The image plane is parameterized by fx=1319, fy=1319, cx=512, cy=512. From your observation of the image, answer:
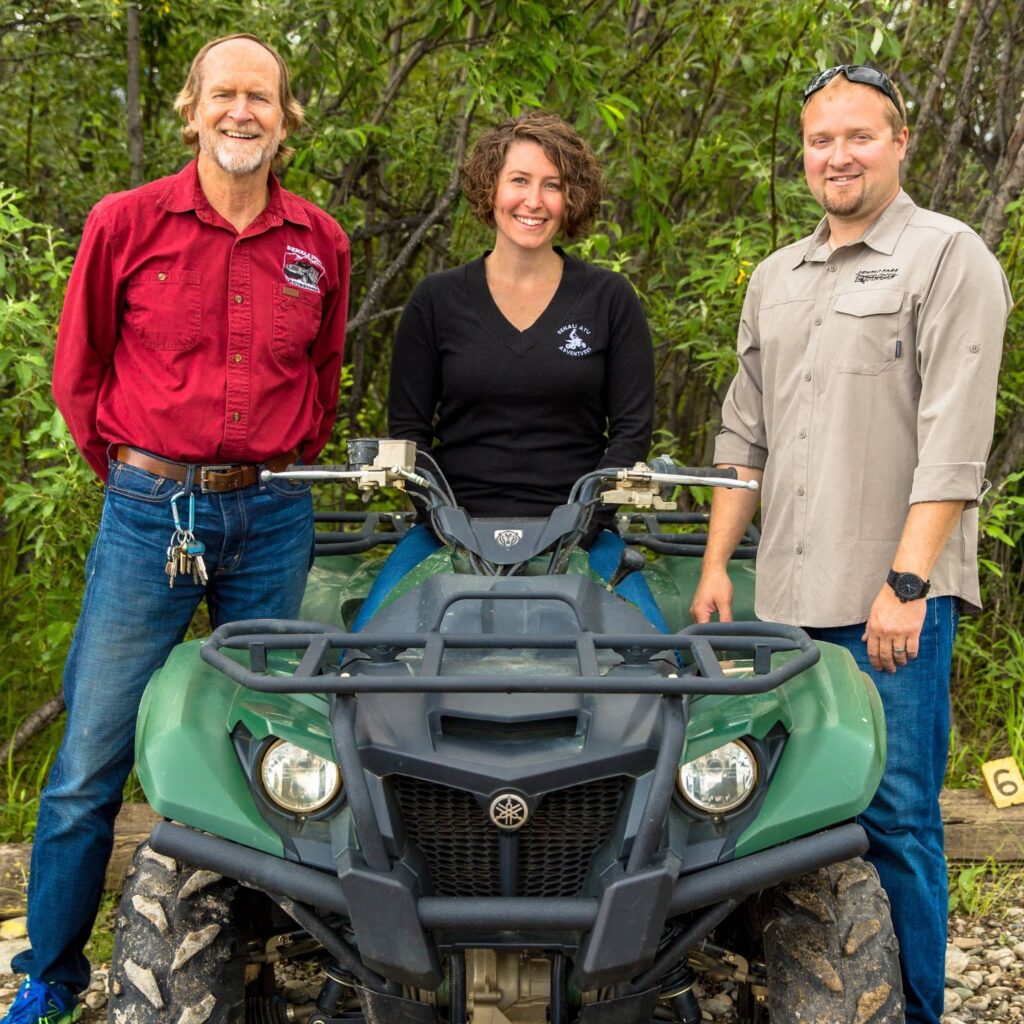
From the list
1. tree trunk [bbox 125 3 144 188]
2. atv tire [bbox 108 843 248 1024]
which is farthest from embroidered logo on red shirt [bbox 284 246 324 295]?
tree trunk [bbox 125 3 144 188]

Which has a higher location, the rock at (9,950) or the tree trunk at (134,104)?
the tree trunk at (134,104)

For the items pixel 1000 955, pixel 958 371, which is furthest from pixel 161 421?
pixel 1000 955

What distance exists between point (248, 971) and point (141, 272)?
164 centimetres

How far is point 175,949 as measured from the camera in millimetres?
2461

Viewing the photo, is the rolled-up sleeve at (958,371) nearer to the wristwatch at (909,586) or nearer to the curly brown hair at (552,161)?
the wristwatch at (909,586)

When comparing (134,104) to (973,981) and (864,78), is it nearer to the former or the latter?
(864,78)

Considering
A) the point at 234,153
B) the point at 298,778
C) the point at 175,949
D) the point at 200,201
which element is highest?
the point at 234,153

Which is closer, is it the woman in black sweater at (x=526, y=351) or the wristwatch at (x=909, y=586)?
the wristwatch at (x=909, y=586)

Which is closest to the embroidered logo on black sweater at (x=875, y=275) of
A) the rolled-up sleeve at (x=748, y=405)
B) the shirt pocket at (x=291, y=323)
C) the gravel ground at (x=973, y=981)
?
the rolled-up sleeve at (x=748, y=405)

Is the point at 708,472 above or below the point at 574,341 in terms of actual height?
A: below

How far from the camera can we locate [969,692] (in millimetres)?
5258

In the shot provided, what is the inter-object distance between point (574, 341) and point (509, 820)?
171 centimetres

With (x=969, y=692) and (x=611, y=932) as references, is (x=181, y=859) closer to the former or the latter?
(x=611, y=932)

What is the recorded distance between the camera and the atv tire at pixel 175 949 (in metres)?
2.44
